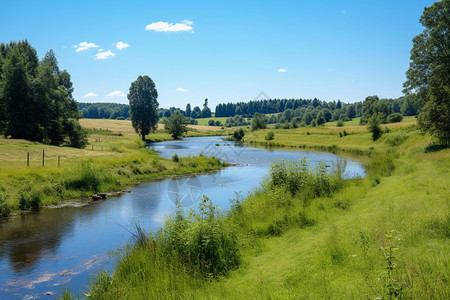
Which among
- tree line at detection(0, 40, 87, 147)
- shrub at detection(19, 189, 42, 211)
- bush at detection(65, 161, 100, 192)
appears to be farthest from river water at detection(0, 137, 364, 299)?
tree line at detection(0, 40, 87, 147)

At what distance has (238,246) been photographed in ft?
36.8

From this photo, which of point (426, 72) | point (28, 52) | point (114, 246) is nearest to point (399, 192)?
point (114, 246)

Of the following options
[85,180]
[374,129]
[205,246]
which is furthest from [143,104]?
[205,246]

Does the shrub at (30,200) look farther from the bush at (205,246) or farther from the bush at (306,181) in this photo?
the bush at (306,181)

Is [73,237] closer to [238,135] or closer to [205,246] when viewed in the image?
[205,246]

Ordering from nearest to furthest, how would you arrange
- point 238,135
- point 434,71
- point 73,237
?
1. point 73,237
2. point 434,71
3. point 238,135

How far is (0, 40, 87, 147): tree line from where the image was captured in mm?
49188

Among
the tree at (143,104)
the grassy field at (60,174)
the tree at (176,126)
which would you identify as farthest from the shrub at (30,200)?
the tree at (176,126)

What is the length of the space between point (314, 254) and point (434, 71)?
139 ft

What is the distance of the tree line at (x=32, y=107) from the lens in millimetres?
49188

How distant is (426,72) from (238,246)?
43.9 metres

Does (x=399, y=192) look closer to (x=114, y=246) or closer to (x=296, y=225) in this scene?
(x=296, y=225)

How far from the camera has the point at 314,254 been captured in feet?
28.7

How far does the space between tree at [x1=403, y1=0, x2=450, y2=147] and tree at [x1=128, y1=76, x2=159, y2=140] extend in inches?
2724
